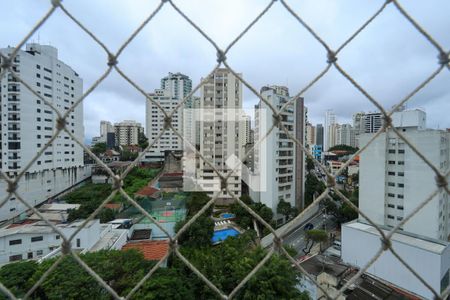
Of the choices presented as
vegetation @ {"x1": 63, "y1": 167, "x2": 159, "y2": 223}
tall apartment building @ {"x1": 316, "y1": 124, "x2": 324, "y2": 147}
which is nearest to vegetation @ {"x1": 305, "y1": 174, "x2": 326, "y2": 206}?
vegetation @ {"x1": 63, "y1": 167, "x2": 159, "y2": 223}

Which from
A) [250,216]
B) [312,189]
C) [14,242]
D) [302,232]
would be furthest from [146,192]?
[312,189]

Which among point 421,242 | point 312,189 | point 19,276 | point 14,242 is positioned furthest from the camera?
point 312,189

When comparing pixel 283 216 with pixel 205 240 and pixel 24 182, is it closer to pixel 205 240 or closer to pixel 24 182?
pixel 205 240

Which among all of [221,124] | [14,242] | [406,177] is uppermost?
[221,124]

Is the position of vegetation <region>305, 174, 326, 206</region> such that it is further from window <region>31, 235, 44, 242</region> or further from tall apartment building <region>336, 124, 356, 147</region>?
tall apartment building <region>336, 124, 356, 147</region>

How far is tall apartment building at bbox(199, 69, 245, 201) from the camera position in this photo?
882 centimetres

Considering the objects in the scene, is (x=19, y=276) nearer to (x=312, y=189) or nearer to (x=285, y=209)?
(x=285, y=209)

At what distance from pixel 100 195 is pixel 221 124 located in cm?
536

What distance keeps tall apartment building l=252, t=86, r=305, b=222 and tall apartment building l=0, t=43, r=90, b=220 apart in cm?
625

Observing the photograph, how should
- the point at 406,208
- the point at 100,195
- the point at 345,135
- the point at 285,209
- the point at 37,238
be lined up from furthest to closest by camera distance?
1. the point at 345,135
2. the point at 100,195
3. the point at 285,209
4. the point at 406,208
5. the point at 37,238

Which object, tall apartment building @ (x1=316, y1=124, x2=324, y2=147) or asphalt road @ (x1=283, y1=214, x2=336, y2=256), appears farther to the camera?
tall apartment building @ (x1=316, y1=124, x2=324, y2=147)

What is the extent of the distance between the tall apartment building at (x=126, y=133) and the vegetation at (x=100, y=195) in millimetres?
13948

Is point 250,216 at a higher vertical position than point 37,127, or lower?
lower

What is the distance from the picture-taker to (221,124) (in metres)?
9.10
